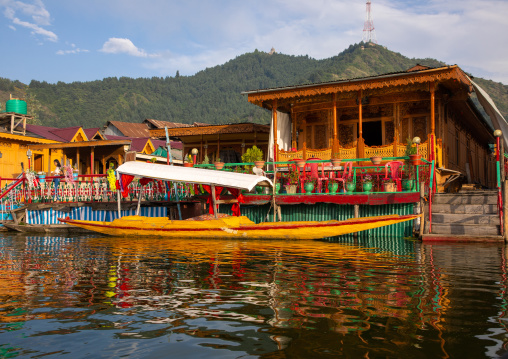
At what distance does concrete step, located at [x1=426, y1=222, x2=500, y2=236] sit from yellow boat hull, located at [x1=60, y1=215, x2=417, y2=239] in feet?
4.30

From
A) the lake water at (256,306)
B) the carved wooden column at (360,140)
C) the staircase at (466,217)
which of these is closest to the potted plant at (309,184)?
the carved wooden column at (360,140)

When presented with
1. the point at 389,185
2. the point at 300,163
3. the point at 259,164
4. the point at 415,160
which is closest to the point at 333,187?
the point at 300,163

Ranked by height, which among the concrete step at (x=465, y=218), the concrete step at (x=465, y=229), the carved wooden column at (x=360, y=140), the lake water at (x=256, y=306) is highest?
the carved wooden column at (x=360, y=140)

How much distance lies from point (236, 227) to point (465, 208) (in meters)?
7.12

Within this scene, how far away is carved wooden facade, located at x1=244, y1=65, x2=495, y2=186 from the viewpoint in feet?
56.5

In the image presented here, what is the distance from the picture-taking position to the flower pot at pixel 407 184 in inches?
581

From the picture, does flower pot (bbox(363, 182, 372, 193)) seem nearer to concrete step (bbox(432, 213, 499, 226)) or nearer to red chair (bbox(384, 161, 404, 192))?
red chair (bbox(384, 161, 404, 192))

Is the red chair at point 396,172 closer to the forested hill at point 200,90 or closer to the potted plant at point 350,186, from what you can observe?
the potted plant at point 350,186

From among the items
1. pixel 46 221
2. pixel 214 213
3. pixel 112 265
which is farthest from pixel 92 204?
A: pixel 112 265

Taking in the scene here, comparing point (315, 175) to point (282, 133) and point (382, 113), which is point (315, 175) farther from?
point (382, 113)

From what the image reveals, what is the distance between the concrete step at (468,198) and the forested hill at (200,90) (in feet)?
204

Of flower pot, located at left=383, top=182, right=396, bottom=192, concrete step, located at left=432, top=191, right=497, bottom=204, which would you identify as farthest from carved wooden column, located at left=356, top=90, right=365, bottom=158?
concrete step, located at left=432, top=191, right=497, bottom=204

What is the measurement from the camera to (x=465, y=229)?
44.7ft

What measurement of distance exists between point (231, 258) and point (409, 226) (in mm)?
6916
